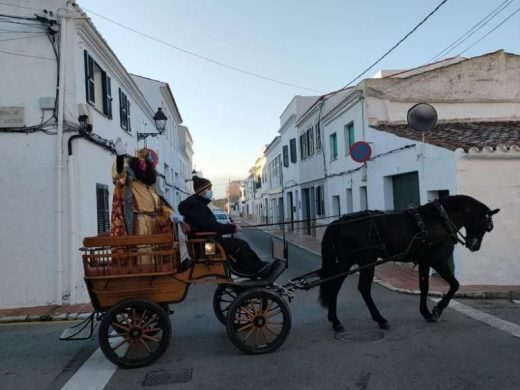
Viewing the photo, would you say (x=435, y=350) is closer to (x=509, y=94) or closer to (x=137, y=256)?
(x=137, y=256)

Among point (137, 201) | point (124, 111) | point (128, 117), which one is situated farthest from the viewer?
point (128, 117)

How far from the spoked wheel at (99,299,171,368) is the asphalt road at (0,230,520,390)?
13 centimetres

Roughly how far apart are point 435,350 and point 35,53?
7.96 metres

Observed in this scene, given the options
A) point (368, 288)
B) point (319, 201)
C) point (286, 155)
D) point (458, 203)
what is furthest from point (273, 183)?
point (368, 288)

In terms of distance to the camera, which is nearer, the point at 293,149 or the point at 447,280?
the point at 447,280

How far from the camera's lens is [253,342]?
5.38 meters

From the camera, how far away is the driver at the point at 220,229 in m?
5.25

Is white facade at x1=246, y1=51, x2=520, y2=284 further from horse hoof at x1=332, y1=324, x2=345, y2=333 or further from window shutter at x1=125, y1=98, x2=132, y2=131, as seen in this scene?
window shutter at x1=125, y1=98, x2=132, y2=131

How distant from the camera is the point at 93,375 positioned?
4789 millimetres

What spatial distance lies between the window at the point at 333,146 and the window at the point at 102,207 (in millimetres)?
10264

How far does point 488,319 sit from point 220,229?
12.8ft

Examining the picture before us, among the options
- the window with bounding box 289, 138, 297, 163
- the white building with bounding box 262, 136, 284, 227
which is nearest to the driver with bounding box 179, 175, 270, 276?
the window with bounding box 289, 138, 297, 163

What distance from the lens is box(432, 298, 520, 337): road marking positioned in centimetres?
577

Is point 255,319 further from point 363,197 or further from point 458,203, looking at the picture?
point 363,197
